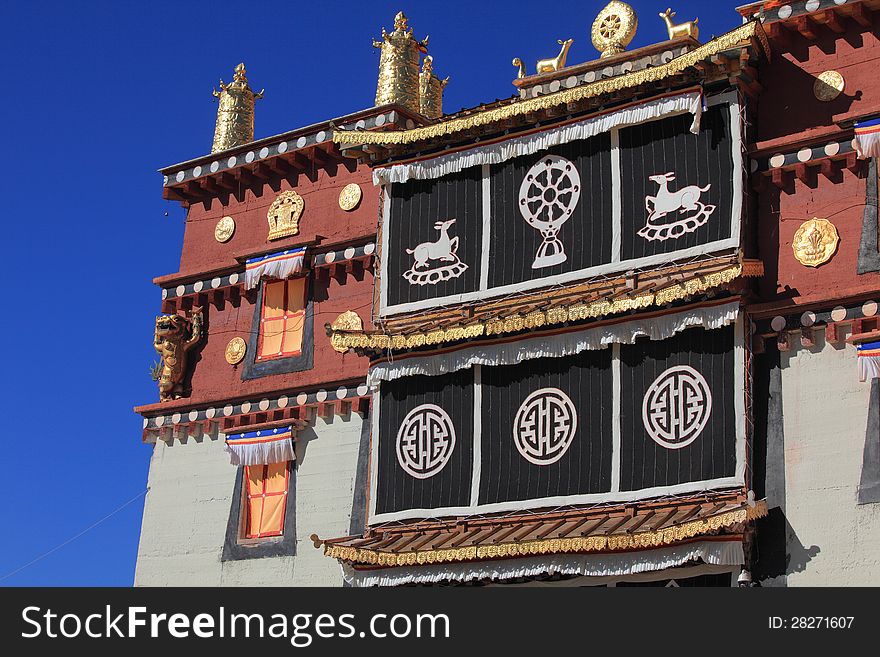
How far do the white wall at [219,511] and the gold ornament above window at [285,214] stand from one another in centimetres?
351

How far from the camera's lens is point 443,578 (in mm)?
19375

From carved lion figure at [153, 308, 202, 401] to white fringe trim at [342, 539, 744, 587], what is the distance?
5.86 m

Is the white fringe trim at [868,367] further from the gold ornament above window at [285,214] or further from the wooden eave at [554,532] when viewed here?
the gold ornament above window at [285,214]

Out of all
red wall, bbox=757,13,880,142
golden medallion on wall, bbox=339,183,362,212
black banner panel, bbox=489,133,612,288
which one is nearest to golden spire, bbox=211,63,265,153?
golden medallion on wall, bbox=339,183,362,212

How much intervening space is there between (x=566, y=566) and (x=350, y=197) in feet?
26.1

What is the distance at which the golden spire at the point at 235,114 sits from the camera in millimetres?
25750

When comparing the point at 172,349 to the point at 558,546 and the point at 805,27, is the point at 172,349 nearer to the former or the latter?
A: the point at 558,546

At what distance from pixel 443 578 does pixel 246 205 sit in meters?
8.69

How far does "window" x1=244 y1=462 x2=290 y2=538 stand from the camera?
22703 millimetres

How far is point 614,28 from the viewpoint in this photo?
21656 millimetres

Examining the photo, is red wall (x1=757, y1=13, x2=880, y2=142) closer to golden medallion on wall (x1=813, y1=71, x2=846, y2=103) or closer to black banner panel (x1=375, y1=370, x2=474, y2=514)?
golden medallion on wall (x1=813, y1=71, x2=846, y2=103)

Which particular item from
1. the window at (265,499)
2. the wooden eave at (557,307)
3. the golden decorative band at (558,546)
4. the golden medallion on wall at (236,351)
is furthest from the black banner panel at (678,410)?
the golden medallion on wall at (236,351)

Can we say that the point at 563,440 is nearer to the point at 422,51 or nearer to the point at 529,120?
the point at 529,120

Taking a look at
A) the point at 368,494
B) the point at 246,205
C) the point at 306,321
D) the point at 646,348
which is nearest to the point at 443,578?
the point at 368,494
